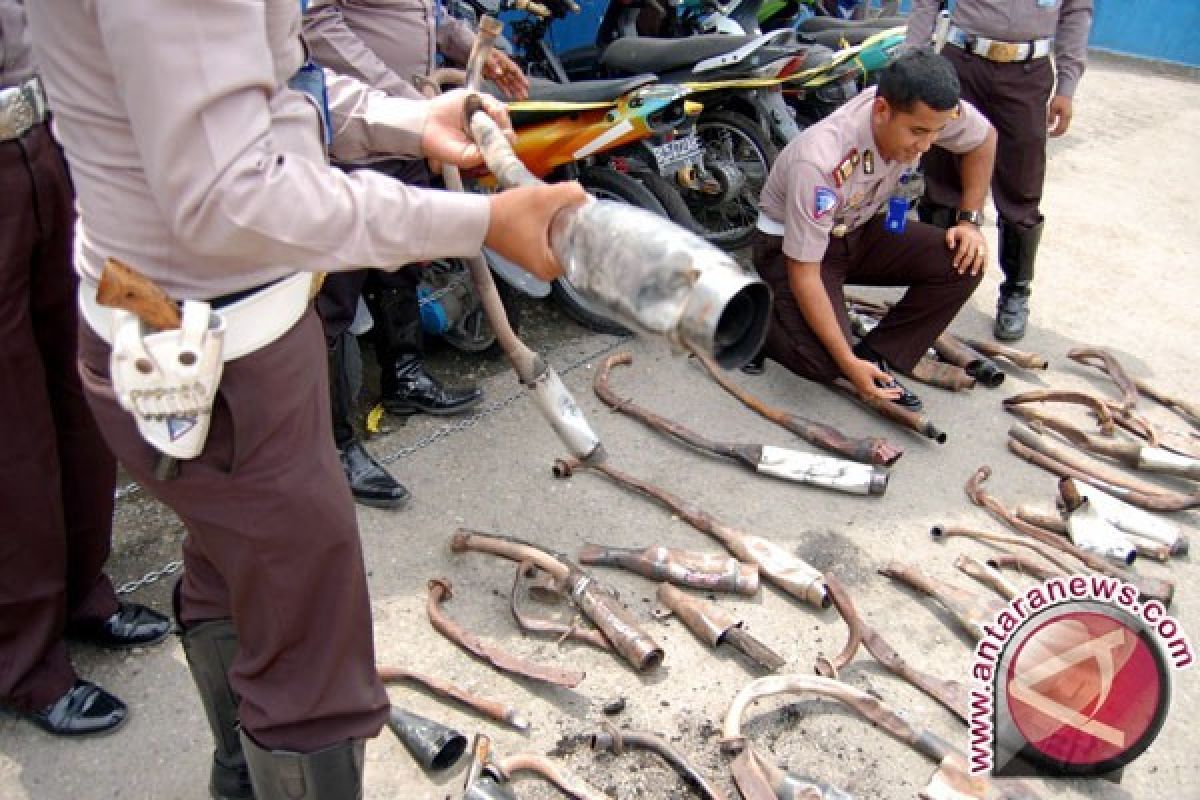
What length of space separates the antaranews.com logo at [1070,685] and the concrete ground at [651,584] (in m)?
0.15

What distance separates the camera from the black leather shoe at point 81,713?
2363 millimetres

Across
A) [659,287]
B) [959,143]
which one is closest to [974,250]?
[959,143]

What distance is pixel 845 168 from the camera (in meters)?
3.80

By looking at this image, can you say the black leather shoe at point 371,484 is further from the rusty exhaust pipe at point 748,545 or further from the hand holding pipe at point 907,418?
the hand holding pipe at point 907,418

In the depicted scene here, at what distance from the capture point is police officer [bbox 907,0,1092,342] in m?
4.44

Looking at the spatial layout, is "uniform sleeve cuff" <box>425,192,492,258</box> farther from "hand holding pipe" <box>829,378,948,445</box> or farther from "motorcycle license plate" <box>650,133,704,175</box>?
"motorcycle license plate" <box>650,133,704,175</box>

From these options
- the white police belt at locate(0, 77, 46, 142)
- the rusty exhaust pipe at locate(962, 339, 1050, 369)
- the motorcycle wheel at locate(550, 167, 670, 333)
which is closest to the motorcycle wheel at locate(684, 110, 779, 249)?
the motorcycle wheel at locate(550, 167, 670, 333)

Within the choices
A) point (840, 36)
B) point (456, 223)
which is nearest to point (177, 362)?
point (456, 223)

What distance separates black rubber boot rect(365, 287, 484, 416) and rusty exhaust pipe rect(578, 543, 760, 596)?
1.07 meters

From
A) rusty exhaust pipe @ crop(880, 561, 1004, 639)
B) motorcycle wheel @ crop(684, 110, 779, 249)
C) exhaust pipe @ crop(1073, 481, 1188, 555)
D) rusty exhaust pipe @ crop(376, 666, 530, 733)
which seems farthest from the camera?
motorcycle wheel @ crop(684, 110, 779, 249)

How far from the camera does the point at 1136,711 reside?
2.37m

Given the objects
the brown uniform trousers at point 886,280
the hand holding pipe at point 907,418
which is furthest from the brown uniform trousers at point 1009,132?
the hand holding pipe at point 907,418

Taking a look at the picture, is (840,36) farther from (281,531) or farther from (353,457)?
(281,531)

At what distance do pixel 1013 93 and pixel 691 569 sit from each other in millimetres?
2917
